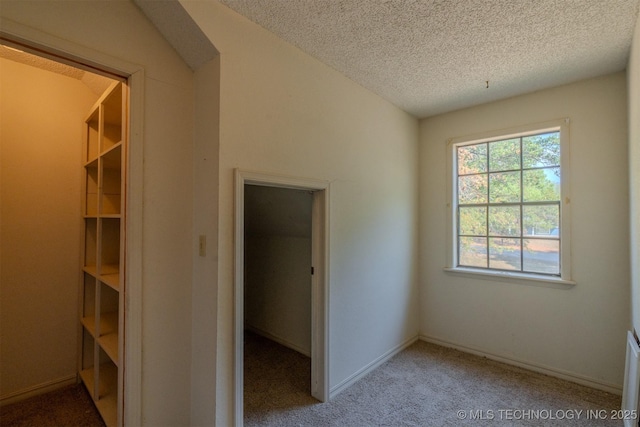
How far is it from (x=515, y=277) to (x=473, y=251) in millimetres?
481

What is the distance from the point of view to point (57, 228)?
7.86ft

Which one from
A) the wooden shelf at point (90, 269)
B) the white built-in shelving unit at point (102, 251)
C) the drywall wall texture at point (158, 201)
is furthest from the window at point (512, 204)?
the wooden shelf at point (90, 269)

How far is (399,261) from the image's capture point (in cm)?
322

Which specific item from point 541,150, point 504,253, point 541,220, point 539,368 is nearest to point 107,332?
point 504,253

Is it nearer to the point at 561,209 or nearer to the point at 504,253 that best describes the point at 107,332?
the point at 504,253

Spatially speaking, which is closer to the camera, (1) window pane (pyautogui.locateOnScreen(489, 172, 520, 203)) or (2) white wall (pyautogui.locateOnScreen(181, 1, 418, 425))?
(2) white wall (pyautogui.locateOnScreen(181, 1, 418, 425))

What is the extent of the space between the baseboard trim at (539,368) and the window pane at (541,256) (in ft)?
2.94

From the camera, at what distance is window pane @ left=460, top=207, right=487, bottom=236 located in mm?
3162

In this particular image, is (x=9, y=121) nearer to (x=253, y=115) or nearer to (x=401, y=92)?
(x=253, y=115)

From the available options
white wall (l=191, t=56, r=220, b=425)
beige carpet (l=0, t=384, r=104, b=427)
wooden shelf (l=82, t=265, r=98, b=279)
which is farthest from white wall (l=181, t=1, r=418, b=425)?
wooden shelf (l=82, t=265, r=98, b=279)

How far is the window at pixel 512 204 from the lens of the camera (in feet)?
8.95

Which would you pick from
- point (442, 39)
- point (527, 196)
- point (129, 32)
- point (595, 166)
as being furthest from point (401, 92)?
point (129, 32)

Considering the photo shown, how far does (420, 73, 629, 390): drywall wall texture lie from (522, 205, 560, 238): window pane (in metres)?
0.14

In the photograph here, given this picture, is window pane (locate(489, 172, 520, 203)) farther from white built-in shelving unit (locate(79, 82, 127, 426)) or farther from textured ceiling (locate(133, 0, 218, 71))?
white built-in shelving unit (locate(79, 82, 127, 426))
